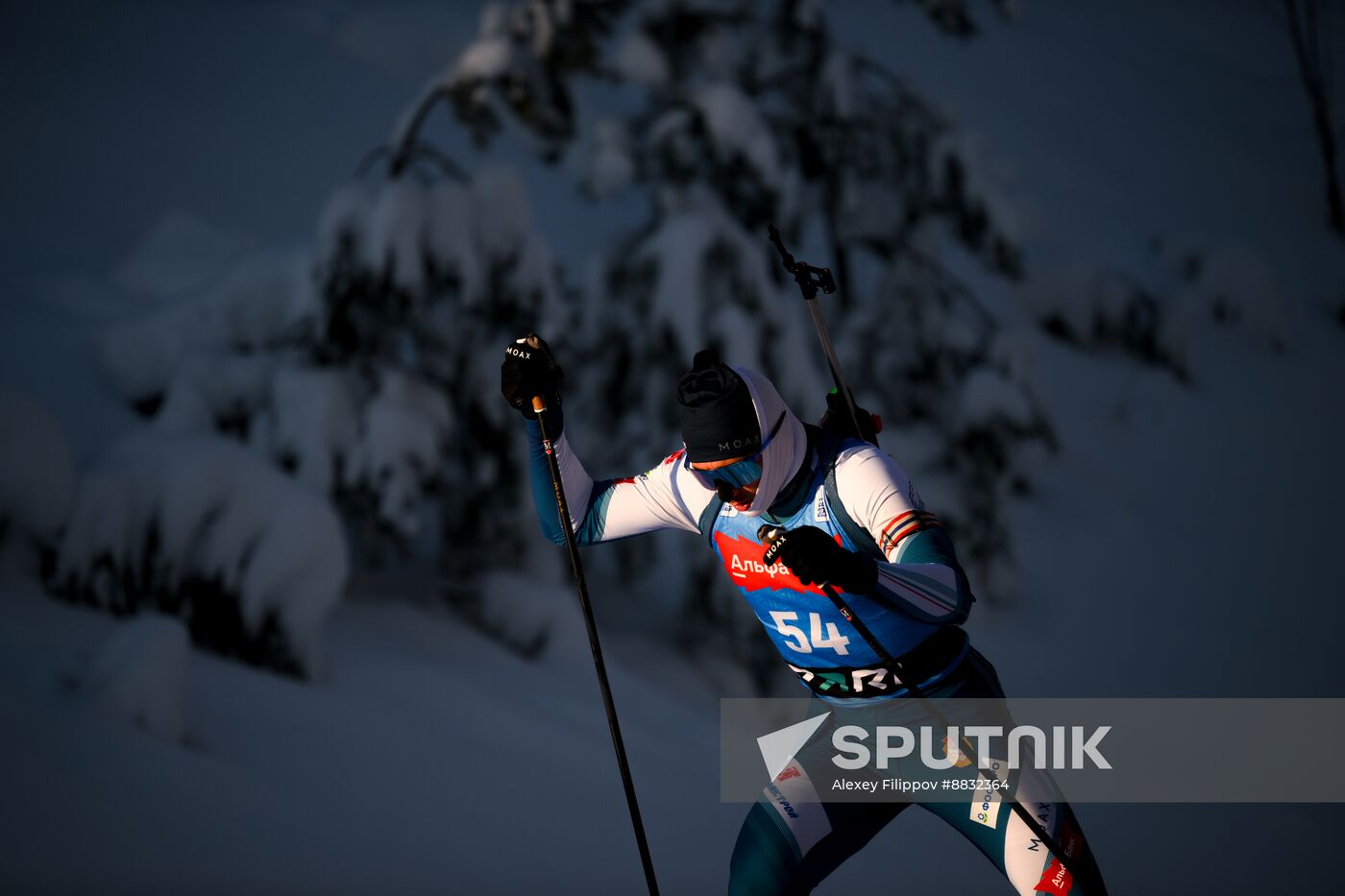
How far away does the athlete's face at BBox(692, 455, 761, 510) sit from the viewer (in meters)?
2.17

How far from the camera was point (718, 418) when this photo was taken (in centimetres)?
214

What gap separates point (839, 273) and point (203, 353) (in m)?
4.41

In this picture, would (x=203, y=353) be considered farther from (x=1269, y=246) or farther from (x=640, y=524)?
(x=1269, y=246)

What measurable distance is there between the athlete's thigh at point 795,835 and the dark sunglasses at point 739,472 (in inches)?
25.3

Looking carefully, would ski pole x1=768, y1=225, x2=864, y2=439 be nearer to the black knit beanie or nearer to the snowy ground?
the black knit beanie

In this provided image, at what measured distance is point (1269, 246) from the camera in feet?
38.0

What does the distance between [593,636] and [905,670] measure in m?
0.64

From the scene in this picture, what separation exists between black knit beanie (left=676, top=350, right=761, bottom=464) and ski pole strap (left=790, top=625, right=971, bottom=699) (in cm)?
54

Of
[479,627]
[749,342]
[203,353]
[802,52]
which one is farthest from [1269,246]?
[203,353]

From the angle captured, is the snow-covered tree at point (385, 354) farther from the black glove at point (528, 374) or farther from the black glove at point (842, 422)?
the black glove at point (842, 422)

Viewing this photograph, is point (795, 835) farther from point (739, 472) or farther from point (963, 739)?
point (739, 472)

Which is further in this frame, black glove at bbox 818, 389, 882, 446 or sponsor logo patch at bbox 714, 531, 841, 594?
black glove at bbox 818, 389, 882, 446

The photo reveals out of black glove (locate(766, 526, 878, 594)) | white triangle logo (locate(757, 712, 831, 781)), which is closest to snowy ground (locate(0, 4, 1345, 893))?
white triangle logo (locate(757, 712, 831, 781))

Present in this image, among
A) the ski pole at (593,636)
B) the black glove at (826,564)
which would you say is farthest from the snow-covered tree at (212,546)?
the black glove at (826,564)
